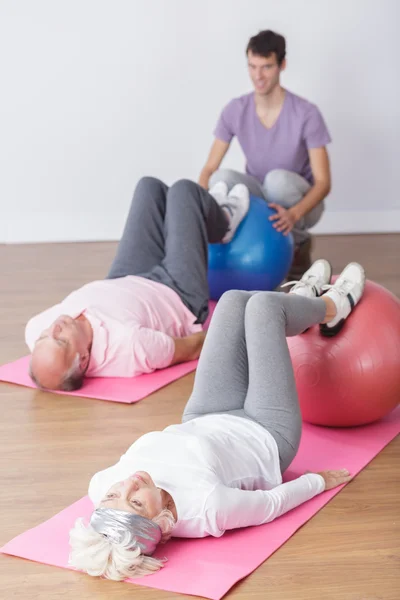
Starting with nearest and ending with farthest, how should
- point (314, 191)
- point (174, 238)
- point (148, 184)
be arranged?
point (174, 238)
point (148, 184)
point (314, 191)

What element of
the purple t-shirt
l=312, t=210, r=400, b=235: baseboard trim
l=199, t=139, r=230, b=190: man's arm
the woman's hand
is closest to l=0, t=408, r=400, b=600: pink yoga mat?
the woman's hand

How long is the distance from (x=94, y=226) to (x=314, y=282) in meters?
2.94

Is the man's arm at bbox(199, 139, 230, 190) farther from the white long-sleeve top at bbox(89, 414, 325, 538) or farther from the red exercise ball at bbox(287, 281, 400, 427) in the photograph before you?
the white long-sleeve top at bbox(89, 414, 325, 538)

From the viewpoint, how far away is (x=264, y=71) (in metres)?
4.09

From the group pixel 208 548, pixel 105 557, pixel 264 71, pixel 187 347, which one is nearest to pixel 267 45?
pixel 264 71

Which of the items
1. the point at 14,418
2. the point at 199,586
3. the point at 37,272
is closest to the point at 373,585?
the point at 199,586

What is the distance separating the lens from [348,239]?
536 cm

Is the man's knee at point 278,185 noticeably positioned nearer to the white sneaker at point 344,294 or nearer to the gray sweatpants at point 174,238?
the gray sweatpants at point 174,238

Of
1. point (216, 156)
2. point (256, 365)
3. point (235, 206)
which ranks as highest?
point (216, 156)

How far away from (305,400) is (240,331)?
38 cm

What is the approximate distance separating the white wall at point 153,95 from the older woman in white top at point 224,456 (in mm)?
2896

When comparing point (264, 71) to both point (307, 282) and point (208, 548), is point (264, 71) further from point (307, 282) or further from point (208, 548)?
point (208, 548)

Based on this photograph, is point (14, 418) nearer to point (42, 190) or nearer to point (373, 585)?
point (373, 585)

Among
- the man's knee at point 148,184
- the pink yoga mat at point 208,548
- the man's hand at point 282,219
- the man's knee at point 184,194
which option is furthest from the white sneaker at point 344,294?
the man's knee at point 148,184
